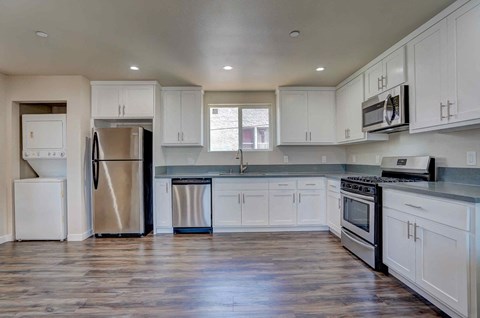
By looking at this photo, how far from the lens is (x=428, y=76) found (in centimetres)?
246

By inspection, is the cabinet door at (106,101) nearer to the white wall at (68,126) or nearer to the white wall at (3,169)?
the white wall at (68,126)

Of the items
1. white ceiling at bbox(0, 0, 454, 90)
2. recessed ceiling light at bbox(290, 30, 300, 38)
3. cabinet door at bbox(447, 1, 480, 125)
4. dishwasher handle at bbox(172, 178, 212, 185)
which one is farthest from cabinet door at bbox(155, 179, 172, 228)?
cabinet door at bbox(447, 1, 480, 125)

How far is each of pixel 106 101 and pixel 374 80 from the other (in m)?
3.84

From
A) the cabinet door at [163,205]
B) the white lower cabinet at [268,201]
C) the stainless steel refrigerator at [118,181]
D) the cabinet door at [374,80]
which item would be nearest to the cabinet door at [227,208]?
the white lower cabinet at [268,201]

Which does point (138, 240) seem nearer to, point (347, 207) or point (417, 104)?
point (347, 207)

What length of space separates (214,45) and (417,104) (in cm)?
212

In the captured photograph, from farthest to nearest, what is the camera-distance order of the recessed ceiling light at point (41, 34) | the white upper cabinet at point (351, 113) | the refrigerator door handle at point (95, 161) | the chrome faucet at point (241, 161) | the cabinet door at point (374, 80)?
1. the chrome faucet at point (241, 161)
2. the refrigerator door handle at point (95, 161)
3. the white upper cabinet at point (351, 113)
4. the cabinet door at point (374, 80)
5. the recessed ceiling light at point (41, 34)

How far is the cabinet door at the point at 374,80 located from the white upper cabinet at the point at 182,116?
253cm

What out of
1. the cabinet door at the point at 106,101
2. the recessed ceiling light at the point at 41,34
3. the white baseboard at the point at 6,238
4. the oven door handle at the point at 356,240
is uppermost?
the recessed ceiling light at the point at 41,34

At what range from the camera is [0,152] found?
149 inches

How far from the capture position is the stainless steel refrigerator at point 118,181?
13.2ft

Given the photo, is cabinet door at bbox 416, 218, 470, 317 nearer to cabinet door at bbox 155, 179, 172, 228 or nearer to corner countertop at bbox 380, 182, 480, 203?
corner countertop at bbox 380, 182, 480, 203

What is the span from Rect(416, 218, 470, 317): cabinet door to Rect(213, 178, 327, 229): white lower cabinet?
6.88 feet

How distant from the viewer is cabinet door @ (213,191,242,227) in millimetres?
4250
